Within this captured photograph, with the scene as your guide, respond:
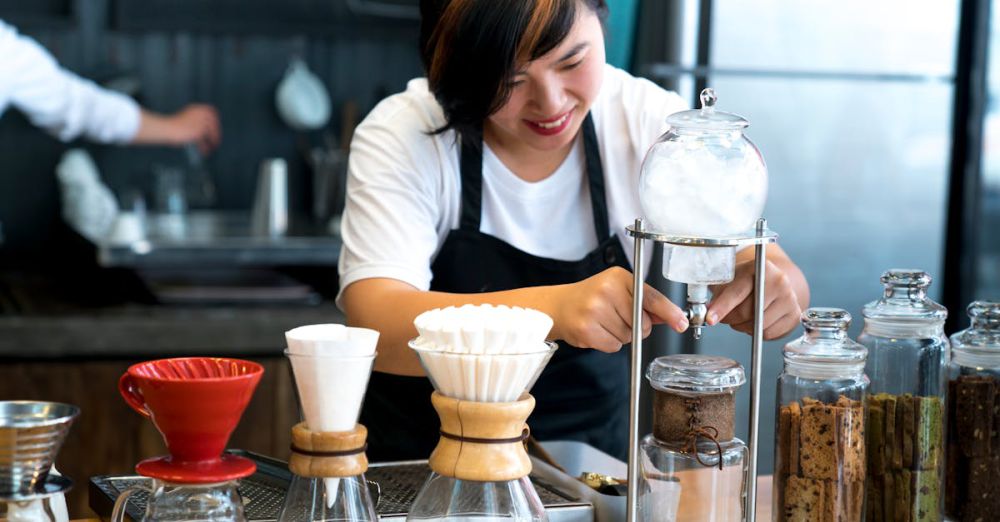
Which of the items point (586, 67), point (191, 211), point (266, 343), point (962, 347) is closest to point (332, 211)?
point (191, 211)

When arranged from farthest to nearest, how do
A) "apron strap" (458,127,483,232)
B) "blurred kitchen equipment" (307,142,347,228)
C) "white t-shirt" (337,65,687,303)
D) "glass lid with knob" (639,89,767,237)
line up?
"blurred kitchen equipment" (307,142,347,228) < "apron strap" (458,127,483,232) < "white t-shirt" (337,65,687,303) < "glass lid with knob" (639,89,767,237)

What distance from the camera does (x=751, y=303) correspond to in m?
1.16

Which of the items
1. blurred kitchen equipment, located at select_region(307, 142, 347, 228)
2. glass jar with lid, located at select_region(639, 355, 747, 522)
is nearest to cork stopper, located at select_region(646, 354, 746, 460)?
glass jar with lid, located at select_region(639, 355, 747, 522)

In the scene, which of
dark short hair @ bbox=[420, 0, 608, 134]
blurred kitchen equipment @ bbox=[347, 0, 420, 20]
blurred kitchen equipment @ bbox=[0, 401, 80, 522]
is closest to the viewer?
blurred kitchen equipment @ bbox=[0, 401, 80, 522]

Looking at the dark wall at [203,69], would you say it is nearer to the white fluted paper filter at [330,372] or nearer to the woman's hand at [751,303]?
the woman's hand at [751,303]

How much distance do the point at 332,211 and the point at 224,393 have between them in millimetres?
2641

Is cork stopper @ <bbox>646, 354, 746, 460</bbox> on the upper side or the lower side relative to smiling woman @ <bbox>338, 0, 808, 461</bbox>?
lower

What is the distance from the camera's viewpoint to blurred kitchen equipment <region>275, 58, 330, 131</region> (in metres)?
3.52

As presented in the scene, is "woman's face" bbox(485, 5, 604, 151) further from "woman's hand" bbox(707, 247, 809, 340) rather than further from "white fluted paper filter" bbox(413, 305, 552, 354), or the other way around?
"white fluted paper filter" bbox(413, 305, 552, 354)

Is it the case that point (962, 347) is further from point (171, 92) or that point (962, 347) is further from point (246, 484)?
point (171, 92)

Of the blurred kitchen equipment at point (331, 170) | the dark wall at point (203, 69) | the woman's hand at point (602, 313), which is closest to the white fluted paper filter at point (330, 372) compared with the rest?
the woman's hand at point (602, 313)

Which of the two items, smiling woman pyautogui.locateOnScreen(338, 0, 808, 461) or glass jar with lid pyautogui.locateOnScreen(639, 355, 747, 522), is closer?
glass jar with lid pyautogui.locateOnScreen(639, 355, 747, 522)

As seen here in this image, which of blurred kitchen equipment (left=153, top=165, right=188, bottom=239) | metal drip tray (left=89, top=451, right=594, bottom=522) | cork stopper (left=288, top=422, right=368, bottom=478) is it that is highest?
blurred kitchen equipment (left=153, top=165, right=188, bottom=239)

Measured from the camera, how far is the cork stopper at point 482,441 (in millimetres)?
934
